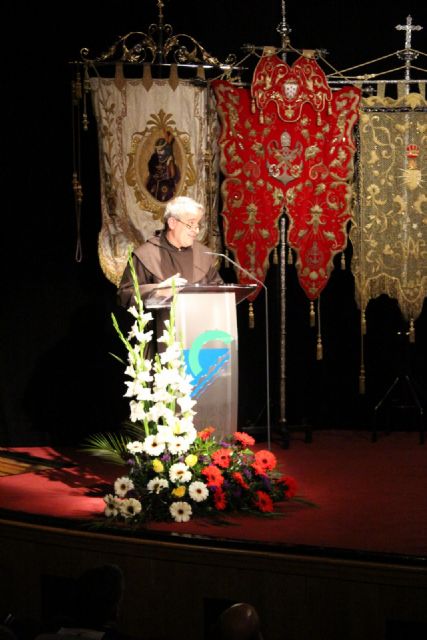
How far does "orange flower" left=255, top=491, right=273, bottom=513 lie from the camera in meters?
4.90

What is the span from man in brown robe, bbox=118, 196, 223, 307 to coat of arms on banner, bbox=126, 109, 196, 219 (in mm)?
871

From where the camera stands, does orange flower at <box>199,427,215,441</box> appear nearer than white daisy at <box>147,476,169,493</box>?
No

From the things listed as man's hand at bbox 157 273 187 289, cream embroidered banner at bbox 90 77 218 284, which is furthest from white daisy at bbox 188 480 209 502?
cream embroidered banner at bbox 90 77 218 284

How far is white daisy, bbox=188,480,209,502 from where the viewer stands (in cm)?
479

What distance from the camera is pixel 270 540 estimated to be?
4383mm

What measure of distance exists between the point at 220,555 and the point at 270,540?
11.7 inches

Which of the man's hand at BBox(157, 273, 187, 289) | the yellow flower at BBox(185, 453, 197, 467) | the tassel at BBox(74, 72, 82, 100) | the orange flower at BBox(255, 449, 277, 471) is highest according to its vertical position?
the tassel at BBox(74, 72, 82, 100)

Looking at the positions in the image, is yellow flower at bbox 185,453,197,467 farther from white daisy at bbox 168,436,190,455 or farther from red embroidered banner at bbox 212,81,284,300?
red embroidered banner at bbox 212,81,284,300

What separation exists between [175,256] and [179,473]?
5.30 feet

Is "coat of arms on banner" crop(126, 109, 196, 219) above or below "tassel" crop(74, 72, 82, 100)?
below

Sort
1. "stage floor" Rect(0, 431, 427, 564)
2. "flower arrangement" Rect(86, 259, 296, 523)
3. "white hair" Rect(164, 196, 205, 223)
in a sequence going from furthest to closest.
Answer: "white hair" Rect(164, 196, 205, 223) < "flower arrangement" Rect(86, 259, 296, 523) < "stage floor" Rect(0, 431, 427, 564)

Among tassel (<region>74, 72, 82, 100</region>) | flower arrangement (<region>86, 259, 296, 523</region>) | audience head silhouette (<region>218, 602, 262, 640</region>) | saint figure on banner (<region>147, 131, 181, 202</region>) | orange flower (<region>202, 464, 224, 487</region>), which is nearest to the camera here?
audience head silhouette (<region>218, 602, 262, 640</region>)

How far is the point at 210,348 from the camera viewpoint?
17.7 feet

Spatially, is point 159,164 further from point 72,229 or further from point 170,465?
point 170,465
